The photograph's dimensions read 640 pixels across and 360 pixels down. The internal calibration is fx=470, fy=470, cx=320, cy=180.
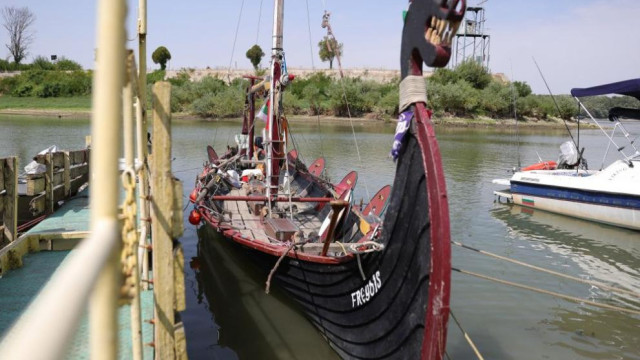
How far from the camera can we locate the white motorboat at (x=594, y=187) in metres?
11.6

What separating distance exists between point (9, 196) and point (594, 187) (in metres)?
12.7

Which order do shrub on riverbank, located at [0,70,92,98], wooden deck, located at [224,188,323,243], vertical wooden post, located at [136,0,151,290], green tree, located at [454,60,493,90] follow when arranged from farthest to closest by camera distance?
green tree, located at [454,60,493,90], shrub on riverbank, located at [0,70,92,98], wooden deck, located at [224,188,323,243], vertical wooden post, located at [136,0,151,290]

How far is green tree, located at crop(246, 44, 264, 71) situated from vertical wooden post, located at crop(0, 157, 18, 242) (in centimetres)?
6272

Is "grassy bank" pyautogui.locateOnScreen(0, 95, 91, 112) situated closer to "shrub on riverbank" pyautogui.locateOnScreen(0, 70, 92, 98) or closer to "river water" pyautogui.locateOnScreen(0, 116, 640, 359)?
"shrub on riverbank" pyautogui.locateOnScreen(0, 70, 92, 98)

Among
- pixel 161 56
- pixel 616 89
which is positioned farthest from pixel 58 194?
pixel 161 56

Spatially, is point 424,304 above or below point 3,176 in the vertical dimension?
below

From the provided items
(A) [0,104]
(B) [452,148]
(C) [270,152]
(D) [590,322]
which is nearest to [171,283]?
(C) [270,152]

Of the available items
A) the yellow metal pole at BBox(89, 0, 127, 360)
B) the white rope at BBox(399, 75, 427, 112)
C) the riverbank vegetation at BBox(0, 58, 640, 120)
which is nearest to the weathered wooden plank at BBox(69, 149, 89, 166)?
the white rope at BBox(399, 75, 427, 112)

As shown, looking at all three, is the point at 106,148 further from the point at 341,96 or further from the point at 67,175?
the point at 341,96

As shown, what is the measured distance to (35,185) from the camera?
7902 mm

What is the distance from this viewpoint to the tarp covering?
36.8 ft

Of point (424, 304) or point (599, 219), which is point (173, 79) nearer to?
point (599, 219)

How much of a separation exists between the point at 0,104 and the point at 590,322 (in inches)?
2335

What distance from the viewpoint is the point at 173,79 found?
60.8 m
